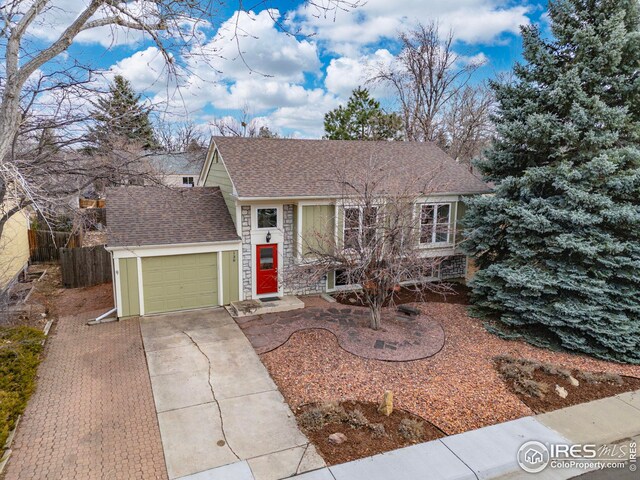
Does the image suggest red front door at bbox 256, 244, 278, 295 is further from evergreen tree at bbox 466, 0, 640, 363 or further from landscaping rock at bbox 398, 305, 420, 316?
evergreen tree at bbox 466, 0, 640, 363

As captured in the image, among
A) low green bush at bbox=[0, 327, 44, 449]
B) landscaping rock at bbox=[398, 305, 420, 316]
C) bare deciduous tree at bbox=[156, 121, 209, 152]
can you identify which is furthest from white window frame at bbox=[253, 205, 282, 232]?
bare deciduous tree at bbox=[156, 121, 209, 152]

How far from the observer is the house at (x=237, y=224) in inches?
453

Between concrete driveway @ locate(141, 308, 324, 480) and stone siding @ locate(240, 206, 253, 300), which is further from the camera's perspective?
stone siding @ locate(240, 206, 253, 300)

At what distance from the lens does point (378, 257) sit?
9.76 m

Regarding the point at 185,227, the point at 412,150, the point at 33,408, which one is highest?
the point at 412,150

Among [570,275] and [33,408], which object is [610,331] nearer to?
[570,275]

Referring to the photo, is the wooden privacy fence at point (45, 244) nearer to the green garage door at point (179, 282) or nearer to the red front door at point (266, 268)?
the green garage door at point (179, 282)

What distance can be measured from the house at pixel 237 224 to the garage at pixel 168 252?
0.09 feet

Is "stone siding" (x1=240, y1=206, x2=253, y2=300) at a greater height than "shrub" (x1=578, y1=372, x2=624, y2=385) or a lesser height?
greater

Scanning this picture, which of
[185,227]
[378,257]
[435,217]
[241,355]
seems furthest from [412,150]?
[241,355]

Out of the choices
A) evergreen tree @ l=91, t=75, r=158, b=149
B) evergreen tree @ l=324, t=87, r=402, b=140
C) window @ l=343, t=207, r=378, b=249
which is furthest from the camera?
evergreen tree @ l=324, t=87, r=402, b=140

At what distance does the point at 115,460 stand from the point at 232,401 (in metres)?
2.05

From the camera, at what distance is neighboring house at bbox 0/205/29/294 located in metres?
12.9

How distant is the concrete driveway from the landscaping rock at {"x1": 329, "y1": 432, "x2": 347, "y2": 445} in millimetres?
343
